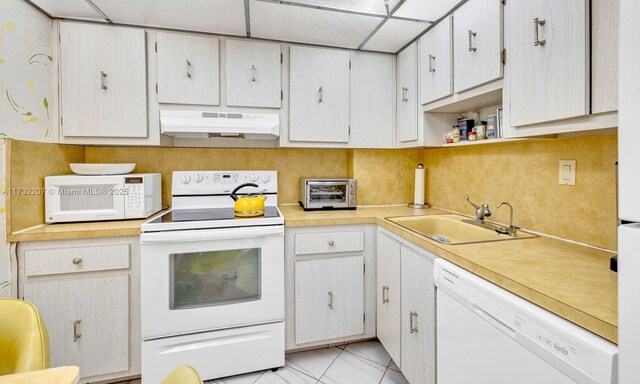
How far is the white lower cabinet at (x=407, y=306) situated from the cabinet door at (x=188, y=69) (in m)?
1.48

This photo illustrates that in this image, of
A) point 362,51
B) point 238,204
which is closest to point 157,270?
point 238,204

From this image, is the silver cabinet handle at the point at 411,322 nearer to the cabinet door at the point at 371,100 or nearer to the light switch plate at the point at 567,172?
the light switch plate at the point at 567,172

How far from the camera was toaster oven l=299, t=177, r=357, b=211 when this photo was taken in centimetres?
225

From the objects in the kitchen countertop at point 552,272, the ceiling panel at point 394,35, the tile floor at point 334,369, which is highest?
the ceiling panel at point 394,35

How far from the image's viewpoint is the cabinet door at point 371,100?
2.28 meters

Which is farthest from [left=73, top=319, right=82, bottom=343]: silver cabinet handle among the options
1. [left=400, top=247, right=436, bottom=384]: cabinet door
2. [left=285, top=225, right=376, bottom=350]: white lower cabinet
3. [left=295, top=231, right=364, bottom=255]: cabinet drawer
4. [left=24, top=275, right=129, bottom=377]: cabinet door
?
[left=400, top=247, right=436, bottom=384]: cabinet door

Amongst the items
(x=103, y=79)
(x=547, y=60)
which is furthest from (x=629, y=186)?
(x=103, y=79)

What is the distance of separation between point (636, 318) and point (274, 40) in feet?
7.30

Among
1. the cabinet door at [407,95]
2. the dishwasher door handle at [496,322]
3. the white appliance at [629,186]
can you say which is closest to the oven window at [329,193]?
the cabinet door at [407,95]

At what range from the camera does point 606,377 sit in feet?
2.09

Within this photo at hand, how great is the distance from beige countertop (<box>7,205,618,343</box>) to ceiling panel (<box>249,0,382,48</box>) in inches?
49.4

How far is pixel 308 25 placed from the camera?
1.90 metres

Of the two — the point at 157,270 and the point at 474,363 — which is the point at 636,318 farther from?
the point at 157,270

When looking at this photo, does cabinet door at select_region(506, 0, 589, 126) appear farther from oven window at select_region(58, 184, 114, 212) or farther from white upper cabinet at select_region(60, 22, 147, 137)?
oven window at select_region(58, 184, 114, 212)
